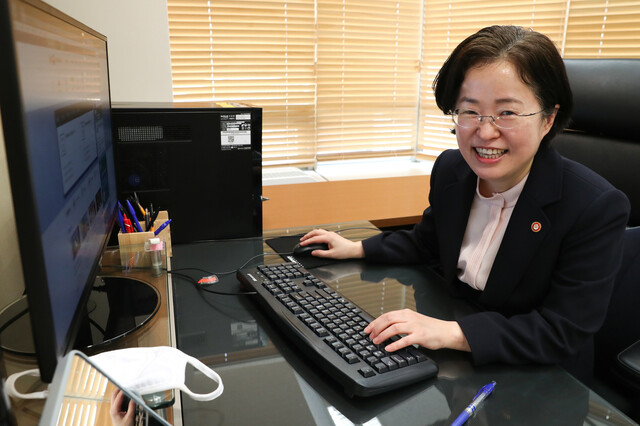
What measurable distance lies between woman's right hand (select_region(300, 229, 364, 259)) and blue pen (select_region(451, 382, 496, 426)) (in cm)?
55

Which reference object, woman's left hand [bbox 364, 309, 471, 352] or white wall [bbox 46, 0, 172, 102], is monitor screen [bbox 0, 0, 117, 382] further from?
white wall [bbox 46, 0, 172, 102]

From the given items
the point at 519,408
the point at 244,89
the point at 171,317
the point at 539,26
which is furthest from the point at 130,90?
the point at 539,26

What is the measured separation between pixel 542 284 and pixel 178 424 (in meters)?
0.74

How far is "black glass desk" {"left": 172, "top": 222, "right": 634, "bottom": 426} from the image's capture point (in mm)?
652

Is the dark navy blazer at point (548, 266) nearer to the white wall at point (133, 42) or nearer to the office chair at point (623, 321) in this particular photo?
the office chair at point (623, 321)

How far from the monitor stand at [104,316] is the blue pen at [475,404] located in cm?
52

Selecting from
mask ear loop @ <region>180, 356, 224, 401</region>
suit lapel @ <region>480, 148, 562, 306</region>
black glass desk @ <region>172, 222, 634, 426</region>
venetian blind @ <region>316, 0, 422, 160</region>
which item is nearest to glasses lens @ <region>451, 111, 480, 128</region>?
suit lapel @ <region>480, 148, 562, 306</region>

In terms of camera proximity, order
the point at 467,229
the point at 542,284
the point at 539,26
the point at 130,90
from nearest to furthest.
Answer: the point at 542,284
the point at 467,229
the point at 130,90
the point at 539,26

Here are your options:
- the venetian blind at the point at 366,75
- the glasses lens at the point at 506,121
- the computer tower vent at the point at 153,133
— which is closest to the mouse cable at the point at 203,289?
the computer tower vent at the point at 153,133

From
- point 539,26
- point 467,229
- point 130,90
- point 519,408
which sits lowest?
point 519,408

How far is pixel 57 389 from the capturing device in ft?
1.39

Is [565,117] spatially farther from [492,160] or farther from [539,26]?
[539,26]

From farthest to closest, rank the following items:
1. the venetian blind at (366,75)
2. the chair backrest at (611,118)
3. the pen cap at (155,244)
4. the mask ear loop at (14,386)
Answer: the venetian blind at (366,75) < the chair backrest at (611,118) < the pen cap at (155,244) < the mask ear loop at (14,386)

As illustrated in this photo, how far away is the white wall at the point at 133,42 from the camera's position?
1577 millimetres
